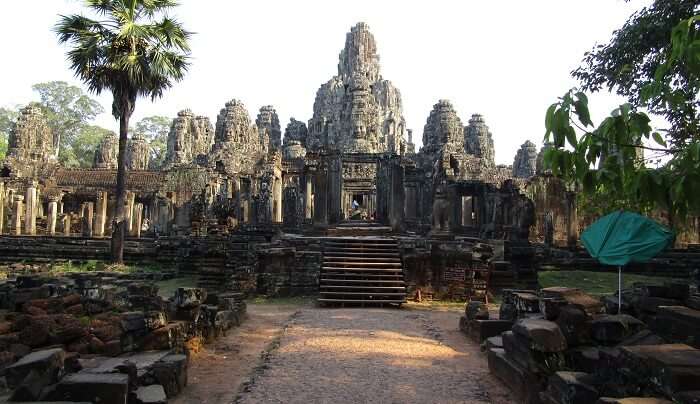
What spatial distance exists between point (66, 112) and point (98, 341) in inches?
2320

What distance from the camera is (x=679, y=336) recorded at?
14.7 ft

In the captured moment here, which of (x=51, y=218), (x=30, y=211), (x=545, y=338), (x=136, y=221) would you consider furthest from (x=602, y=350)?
(x=51, y=218)

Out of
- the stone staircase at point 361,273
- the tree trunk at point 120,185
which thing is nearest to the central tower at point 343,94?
the tree trunk at point 120,185

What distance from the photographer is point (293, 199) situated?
2855 cm

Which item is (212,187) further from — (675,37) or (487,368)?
(675,37)

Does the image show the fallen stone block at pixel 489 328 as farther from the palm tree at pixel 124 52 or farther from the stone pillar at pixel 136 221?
the stone pillar at pixel 136 221

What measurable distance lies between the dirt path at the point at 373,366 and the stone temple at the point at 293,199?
10.8 feet

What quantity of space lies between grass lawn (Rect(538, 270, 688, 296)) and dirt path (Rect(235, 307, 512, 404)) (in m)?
6.78

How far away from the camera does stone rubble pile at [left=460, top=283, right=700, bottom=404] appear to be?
360cm

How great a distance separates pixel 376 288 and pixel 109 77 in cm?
996

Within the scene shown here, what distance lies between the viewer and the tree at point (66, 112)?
54316 mm

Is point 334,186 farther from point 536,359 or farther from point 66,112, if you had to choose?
point 66,112

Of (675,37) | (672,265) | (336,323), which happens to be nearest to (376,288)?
(336,323)

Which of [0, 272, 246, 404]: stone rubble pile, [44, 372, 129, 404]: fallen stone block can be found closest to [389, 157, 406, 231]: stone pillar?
[0, 272, 246, 404]: stone rubble pile
